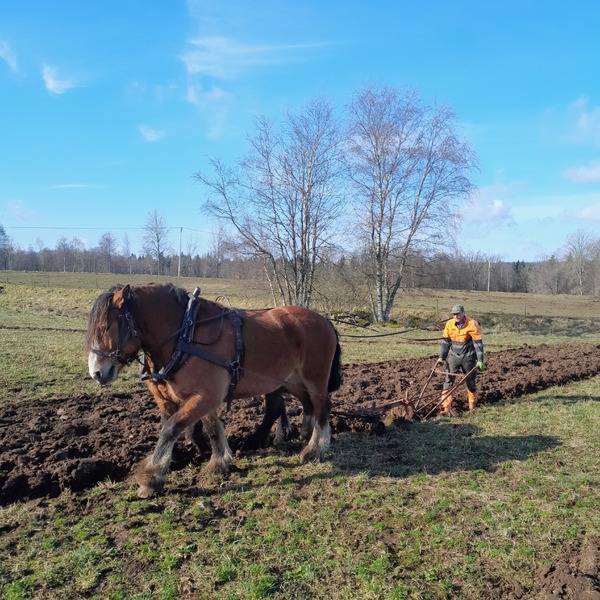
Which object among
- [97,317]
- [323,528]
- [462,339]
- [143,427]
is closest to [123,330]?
[97,317]

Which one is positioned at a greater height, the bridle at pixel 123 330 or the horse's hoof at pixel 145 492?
the bridle at pixel 123 330

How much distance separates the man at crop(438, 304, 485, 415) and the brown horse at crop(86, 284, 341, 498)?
3304 millimetres

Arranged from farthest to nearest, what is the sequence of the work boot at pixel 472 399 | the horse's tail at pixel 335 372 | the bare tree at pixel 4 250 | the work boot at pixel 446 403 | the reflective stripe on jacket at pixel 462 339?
1. the bare tree at pixel 4 250
2. the reflective stripe on jacket at pixel 462 339
3. the work boot at pixel 472 399
4. the work boot at pixel 446 403
5. the horse's tail at pixel 335 372

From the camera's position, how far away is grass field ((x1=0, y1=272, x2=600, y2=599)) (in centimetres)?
309

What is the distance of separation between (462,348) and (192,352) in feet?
16.6

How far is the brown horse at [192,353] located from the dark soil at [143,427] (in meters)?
0.80

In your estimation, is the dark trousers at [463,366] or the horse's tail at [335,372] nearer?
the horse's tail at [335,372]

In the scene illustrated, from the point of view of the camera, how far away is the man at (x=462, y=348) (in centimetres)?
772

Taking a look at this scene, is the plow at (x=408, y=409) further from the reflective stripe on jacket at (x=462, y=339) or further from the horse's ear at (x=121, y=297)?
the horse's ear at (x=121, y=297)

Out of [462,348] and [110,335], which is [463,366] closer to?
[462,348]

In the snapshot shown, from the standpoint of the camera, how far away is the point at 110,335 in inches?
169

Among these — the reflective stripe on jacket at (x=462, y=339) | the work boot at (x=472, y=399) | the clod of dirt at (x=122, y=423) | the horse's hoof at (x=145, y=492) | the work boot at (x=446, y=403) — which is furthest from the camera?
the reflective stripe on jacket at (x=462, y=339)

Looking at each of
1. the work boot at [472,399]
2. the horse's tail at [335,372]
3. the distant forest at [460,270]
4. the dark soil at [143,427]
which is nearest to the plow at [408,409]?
the dark soil at [143,427]

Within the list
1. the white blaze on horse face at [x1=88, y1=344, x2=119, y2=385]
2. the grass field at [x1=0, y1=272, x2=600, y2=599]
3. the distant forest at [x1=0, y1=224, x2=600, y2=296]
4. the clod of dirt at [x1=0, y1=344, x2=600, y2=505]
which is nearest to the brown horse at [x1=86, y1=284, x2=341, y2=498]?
the white blaze on horse face at [x1=88, y1=344, x2=119, y2=385]
